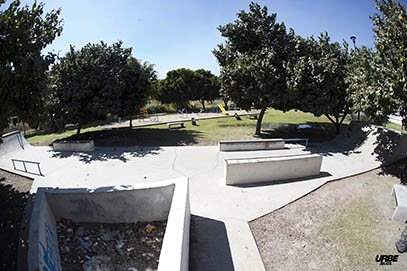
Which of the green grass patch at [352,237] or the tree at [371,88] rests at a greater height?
the tree at [371,88]

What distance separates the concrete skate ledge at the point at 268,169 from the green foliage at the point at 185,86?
27.4m

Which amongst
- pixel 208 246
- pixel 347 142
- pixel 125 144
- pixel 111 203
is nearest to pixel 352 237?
pixel 208 246

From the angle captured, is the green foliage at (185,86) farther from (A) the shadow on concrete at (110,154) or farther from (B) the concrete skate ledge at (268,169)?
(B) the concrete skate ledge at (268,169)

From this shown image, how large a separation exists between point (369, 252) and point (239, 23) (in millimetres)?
13245

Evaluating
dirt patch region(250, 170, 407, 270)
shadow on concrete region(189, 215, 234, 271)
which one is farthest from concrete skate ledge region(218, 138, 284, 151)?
shadow on concrete region(189, 215, 234, 271)

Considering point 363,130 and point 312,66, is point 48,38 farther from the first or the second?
point 363,130

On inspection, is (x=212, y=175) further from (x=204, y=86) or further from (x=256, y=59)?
(x=204, y=86)

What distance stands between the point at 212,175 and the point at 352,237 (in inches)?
186

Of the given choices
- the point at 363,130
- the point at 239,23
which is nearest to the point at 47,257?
the point at 239,23

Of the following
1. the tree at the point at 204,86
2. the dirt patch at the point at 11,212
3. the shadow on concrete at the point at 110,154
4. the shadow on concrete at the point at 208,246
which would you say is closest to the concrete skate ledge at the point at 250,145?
the shadow on concrete at the point at 110,154

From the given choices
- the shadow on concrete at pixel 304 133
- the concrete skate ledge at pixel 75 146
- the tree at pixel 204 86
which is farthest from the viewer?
the tree at pixel 204 86

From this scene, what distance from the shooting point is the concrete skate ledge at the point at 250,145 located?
1156 centimetres

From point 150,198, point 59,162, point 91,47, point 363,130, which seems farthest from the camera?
point 91,47

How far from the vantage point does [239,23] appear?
1347 cm
